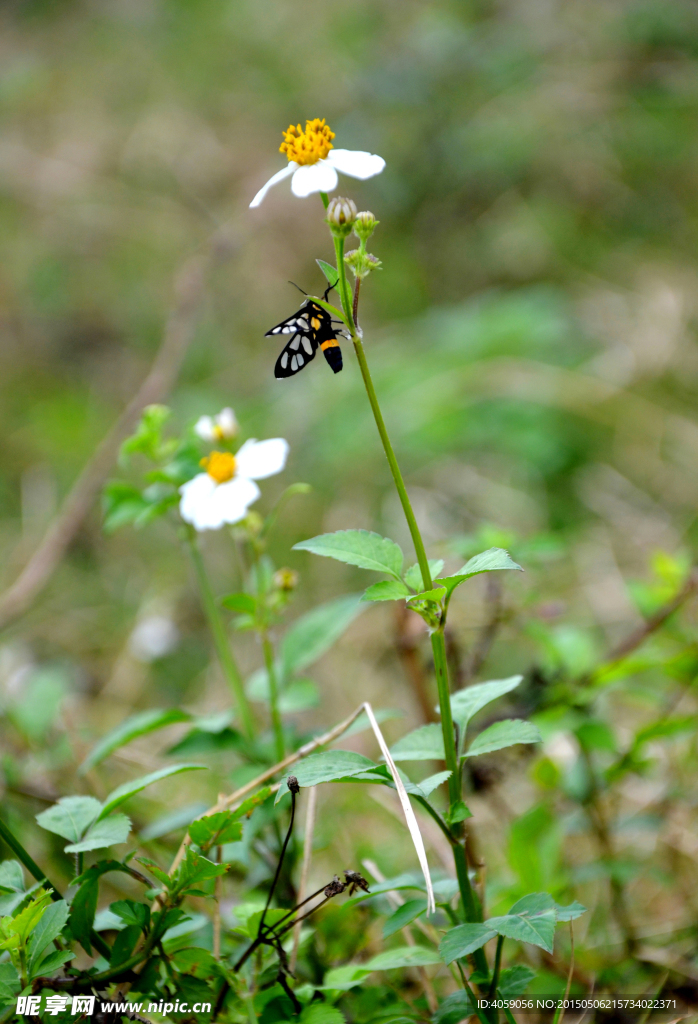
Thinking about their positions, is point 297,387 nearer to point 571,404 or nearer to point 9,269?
point 571,404

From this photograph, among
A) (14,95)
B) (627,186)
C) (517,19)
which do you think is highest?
(14,95)

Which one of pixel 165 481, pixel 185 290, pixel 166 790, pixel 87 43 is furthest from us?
pixel 87 43

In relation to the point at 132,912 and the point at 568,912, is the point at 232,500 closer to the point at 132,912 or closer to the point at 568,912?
the point at 132,912

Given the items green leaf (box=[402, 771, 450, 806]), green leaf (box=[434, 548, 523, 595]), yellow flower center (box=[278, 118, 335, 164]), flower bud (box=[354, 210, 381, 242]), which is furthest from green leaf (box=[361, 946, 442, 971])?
yellow flower center (box=[278, 118, 335, 164])

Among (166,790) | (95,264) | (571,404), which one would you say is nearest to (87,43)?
(95,264)

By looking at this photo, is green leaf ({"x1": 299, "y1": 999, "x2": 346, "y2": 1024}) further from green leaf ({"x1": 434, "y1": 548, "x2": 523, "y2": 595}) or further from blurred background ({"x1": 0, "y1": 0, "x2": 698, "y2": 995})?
blurred background ({"x1": 0, "y1": 0, "x2": 698, "y2": 995})

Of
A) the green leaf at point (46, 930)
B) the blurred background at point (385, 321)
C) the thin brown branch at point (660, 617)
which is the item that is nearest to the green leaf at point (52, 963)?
the green leaf at point (46, 930)
